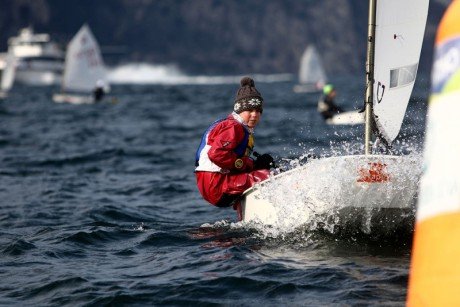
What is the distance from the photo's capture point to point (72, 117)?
2931cm

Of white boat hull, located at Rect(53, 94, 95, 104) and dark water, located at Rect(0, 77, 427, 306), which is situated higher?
white boat hull, located at Rect(53, 94, 95, 104)

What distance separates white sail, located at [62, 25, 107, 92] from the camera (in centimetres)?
4150

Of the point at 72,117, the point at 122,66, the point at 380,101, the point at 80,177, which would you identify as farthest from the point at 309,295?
the point at 122,66

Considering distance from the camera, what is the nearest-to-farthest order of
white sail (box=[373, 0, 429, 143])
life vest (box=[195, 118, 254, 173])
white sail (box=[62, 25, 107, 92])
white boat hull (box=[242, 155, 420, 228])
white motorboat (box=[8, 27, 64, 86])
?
1. white boat hull (box=[242, 155, 420, 228])
2. life vest (box=[195, 118, 254, 173])
3. white sail (box=[373, 0, 429, 143])
4. white sail (box=[62, 25, 107, 92])
5. white motorboat (box=[8, 27, 64, 86])

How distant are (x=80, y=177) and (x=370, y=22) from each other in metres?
6.92

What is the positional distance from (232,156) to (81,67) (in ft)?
118

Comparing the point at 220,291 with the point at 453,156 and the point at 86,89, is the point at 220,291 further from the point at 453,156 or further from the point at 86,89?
the point at 86,89

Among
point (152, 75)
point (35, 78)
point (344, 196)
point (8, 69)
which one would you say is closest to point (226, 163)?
point (344, 196)

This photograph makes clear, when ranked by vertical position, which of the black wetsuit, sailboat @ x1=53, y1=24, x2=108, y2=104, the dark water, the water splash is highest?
sailboat @ x1=53, y1=24, x2=108, y2=104

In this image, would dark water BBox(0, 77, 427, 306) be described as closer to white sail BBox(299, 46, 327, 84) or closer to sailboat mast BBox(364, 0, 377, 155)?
sailboat mast BBox(364, 0, 377, 155)

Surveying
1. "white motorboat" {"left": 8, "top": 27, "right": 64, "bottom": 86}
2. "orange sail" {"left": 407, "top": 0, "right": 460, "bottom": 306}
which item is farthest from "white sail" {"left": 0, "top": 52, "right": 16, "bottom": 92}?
"orange sail" {"left": 407, "top": 0, "right": 460, "bottom": 306}

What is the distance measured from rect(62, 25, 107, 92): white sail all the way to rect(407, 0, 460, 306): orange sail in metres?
38.9

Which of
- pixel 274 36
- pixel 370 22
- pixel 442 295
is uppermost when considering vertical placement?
pixel 274 36

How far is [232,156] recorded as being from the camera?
7270mm
